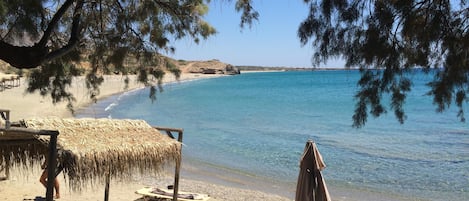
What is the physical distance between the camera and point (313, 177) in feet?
18.0

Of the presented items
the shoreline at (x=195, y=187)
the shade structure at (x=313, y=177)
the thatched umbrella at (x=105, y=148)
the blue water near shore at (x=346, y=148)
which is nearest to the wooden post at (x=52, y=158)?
the thatched umbrella at (x=105, y=148)

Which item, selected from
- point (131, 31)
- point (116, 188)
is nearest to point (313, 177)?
point (131, 31)

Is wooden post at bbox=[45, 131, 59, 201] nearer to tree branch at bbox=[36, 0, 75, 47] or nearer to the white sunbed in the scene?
tree branch at bbox=[36, 0, 75, 47]

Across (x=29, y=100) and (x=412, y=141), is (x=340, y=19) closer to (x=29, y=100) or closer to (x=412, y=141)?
(x=412, y=141)

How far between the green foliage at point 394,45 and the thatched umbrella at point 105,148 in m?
2.69

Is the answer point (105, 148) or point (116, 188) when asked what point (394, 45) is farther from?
point (116, 188)

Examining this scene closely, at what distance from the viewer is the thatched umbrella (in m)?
5.21

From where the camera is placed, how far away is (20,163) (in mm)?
5699

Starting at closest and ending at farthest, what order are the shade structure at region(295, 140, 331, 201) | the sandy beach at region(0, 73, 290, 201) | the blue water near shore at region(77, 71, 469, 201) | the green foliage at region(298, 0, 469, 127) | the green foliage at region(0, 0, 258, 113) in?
the green foliage at region(298, 0, 469, 127), the shade structure at region(295, 140, 331, 201), the green foliage at region(0, 0, 258, 113), the sandy beach at region(0, 73, 290, 201), the blue water near shore at region(77, 71, 469, 201)

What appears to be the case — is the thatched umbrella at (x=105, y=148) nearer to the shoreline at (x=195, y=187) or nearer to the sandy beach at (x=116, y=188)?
the sandy beach at (x=116, y=188)

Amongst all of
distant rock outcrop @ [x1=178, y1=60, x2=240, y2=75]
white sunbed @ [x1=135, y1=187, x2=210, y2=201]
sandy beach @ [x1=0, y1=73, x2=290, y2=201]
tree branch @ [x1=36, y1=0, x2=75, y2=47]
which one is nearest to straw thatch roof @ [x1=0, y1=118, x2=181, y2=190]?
sandy beach @ [x1=0, y1=73, x2=290, y2=201]

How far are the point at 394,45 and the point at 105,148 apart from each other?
133 inches

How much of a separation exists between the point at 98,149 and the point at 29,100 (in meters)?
23.2

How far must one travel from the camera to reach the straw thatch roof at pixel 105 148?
520 cm
